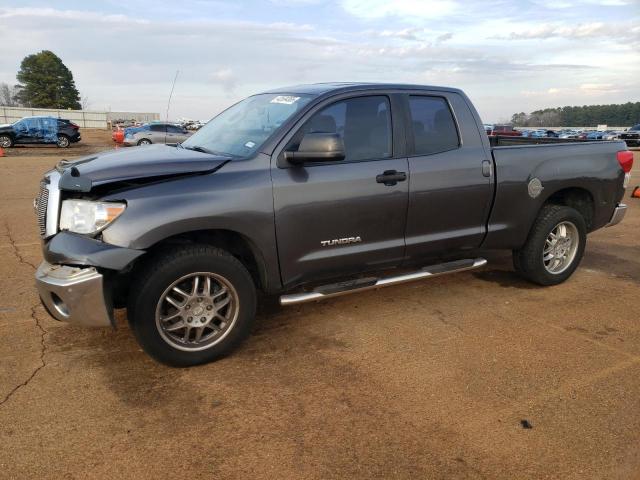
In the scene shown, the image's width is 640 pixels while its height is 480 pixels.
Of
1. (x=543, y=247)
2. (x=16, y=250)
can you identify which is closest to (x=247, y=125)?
(x=543, y=247)

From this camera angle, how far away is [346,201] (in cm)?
375

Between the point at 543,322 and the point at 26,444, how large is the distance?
375 cm

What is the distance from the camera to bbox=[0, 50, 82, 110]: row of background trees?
3113 inches

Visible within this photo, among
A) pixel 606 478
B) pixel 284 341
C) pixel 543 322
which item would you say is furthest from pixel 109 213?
pixel 543 322

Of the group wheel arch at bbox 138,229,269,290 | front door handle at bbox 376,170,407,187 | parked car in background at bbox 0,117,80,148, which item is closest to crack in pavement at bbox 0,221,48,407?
wheel arch at bbox 138,229,269,290

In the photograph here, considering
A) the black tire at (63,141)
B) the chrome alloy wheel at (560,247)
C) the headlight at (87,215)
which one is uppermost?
the black tire at (63,141)

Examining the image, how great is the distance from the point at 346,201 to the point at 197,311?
4.28ft

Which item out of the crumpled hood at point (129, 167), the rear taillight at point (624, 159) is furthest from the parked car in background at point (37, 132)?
the rear taillight at point (624, 159)

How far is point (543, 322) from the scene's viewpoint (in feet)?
14.0

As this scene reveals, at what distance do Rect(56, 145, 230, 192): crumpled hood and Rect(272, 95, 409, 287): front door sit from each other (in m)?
0.53

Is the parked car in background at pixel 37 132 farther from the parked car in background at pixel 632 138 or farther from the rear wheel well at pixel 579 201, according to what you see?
the parked car in background at pixel 632 138

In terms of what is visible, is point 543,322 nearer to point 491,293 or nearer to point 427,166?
point 491,293

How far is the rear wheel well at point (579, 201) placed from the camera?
203 inches

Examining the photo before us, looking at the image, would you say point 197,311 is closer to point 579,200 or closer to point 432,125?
point 432,125
